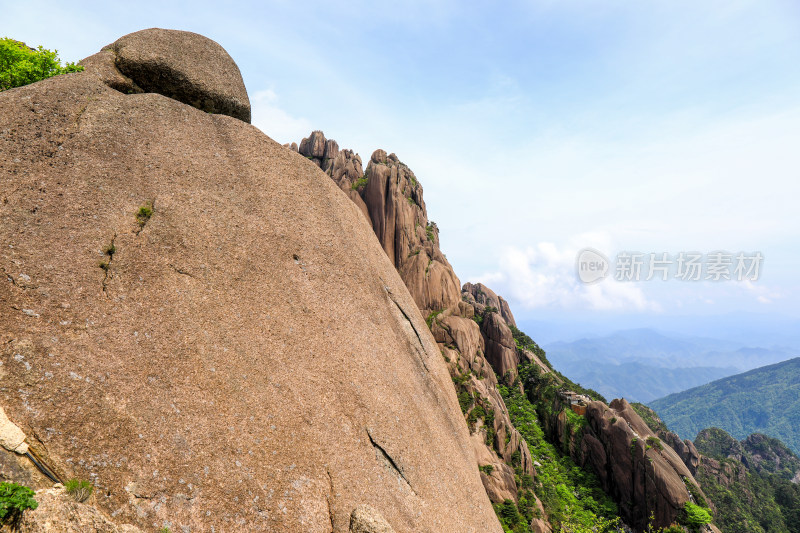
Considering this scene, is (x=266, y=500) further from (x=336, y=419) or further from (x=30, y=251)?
(x=30, y=251)

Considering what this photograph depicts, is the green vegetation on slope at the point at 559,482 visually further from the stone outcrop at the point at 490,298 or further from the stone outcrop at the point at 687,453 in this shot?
the stone outcrop at the point at 687,453

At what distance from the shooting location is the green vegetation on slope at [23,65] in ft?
60.1

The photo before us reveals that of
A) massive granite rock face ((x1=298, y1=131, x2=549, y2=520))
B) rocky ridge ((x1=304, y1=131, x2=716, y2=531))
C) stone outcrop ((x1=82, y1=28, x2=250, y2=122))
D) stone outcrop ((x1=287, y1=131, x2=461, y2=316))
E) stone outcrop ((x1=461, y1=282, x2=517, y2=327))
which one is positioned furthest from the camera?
stone outcrop ((x1=461, y1=282, x2=517, y2=327))

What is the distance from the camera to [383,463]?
11.1 m

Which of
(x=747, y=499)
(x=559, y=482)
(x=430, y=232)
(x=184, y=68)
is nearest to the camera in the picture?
(x=184, y=68)

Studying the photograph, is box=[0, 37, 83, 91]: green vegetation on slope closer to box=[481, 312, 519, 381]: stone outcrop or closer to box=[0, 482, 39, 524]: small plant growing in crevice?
box=[0, 482, 39, 524]: small plant growing in crevice

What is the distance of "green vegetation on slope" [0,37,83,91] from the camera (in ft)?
60.1

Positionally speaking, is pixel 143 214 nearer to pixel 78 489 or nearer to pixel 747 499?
pixel 78 489

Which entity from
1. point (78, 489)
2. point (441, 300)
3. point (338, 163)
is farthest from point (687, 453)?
point (78, 489)

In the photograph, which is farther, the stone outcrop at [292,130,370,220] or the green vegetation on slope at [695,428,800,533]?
the green vegetation on slope at [695,428,800,533]

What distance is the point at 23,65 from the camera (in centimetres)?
1830

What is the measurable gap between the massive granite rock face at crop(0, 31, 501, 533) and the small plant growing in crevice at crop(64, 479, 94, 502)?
0.68ft

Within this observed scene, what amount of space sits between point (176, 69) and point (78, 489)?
1659 cm

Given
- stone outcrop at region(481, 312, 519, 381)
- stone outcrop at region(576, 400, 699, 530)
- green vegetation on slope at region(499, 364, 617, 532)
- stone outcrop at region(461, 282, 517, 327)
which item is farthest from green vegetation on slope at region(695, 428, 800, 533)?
stone outcrop at region(461, 282, 517, 327)
